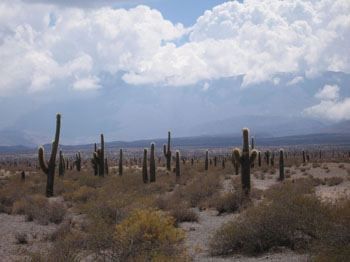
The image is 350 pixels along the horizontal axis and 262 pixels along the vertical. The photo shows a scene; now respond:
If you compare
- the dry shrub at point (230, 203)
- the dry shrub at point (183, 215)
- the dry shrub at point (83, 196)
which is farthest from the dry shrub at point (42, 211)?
the dry shrub at point (230, 203)

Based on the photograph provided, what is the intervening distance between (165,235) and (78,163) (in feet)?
104

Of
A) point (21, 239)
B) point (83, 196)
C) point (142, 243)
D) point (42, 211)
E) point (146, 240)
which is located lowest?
point (21, 239)

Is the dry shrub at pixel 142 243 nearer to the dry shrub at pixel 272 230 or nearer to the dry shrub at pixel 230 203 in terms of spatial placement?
the dry shrub at pixel 272 230

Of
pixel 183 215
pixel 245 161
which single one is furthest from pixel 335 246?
pixel 245 161

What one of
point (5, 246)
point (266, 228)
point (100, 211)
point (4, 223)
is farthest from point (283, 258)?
point (4, 223)

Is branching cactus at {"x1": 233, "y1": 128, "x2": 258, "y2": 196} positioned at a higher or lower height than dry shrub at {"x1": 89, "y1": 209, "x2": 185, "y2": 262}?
higher

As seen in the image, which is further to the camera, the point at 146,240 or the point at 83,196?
the point at 83,196

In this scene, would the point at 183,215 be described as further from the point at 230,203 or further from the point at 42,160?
the point at 42,160

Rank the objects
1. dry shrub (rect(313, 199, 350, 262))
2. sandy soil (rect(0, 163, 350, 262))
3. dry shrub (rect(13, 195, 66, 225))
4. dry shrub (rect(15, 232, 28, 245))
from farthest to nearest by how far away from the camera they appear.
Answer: dry shrub (rect(13, 195, 66, 225)), dry shrub (rect(15, 232, 28, 245)), sandy soil (rect(0, 163, 350, 262)), dry shrub (rect(313, 199, 350, 262))

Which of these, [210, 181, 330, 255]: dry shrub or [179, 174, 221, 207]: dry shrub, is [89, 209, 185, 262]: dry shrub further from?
[179, 174, 221, 207]: dry shrub

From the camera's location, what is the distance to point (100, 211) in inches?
494

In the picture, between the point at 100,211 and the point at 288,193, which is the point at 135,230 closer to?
the point at 100,211

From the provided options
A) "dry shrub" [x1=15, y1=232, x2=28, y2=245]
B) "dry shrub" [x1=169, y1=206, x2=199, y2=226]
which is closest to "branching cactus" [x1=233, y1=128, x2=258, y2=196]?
"dry shrub" [x1=169, y1=206, x2=199, y2=226]

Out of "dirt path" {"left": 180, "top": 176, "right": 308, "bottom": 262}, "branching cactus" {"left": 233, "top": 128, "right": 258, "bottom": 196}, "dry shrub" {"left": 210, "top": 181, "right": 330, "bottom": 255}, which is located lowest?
"dirt path" {"left": 180, "top": 176, "right": 308, "bottom": 262}
